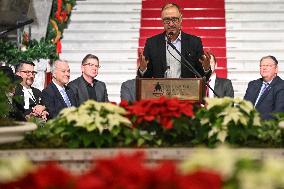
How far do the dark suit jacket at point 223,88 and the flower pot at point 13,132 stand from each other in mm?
5959

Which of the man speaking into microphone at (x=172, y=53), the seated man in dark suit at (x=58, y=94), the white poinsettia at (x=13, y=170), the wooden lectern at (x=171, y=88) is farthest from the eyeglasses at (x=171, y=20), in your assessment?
the white poinsettia at (x=13, y=170)

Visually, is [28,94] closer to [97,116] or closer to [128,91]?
[128,91]

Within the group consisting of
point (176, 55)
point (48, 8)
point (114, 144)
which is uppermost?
point (48, 8)

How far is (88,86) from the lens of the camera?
1076 centimetres

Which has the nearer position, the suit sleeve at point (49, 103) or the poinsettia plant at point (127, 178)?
the poinsettia plant at point (127, 178)

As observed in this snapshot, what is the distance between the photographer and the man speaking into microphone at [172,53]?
25.7 feet

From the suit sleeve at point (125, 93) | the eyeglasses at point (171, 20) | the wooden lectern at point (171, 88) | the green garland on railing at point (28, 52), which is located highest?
the eyeglasses at point (171, 20)

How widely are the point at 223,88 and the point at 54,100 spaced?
7.89 ft

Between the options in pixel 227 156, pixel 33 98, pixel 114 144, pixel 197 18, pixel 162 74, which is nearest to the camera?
pixel 227 156

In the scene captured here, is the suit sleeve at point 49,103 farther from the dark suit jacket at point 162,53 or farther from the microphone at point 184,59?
the microphone at point 184,59

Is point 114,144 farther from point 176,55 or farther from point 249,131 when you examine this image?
point 176,55

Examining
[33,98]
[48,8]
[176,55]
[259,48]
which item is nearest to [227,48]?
[259,48]

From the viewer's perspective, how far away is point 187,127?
5512 millimetres

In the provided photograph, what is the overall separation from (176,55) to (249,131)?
2.57 meters
